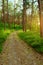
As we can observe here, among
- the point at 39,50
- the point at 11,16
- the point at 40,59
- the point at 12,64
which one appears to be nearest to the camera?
the point at 12,64

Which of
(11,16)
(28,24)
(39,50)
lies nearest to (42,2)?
(39,50)

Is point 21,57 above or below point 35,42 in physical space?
above

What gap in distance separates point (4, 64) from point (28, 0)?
27.6 metres

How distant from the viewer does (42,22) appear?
64.9 ft

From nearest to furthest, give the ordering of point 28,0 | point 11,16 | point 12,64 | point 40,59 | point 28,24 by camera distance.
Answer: point 12,64 → point 40,59 → point 28,0 → point 28,24 → point 11,16

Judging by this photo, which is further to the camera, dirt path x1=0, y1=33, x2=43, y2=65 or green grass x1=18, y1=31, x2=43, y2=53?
green grass x1=18, y1=31, x2=43, y2=53

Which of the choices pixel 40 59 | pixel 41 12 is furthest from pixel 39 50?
pixel 41 12

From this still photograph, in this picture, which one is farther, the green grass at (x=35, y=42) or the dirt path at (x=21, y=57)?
the green grass at (x=35, y=42)

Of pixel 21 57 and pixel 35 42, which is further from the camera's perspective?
pixel 35 42

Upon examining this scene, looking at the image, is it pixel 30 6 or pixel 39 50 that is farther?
pixel 30 6

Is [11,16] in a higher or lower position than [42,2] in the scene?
lower

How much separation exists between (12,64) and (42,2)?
39.0 feet

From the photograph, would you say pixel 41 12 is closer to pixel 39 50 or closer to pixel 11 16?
pixel 39 50

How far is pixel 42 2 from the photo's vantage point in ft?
65.4
